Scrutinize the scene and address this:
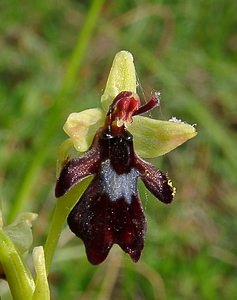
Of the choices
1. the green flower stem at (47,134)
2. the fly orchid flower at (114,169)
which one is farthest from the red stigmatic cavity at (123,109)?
the green flower stem at (47,134)

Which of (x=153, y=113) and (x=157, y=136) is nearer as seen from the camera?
(x=157, y=136)

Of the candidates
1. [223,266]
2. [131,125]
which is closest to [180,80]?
[223,266]

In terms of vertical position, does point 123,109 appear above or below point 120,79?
below

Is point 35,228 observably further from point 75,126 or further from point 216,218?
point 75,126

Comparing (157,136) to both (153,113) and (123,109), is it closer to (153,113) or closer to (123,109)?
(123,109)

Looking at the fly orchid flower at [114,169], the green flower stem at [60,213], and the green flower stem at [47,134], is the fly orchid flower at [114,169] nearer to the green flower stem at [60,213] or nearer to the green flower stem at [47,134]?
the green flower stem at [60,213]

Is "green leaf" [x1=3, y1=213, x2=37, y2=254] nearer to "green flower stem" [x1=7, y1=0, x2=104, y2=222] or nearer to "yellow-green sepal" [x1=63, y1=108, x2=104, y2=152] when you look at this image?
"yellow-green sepal" [x1=63, y1=108, x2=104, y2=152]

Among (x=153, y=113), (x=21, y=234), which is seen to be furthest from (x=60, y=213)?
(x=153, y=113)
